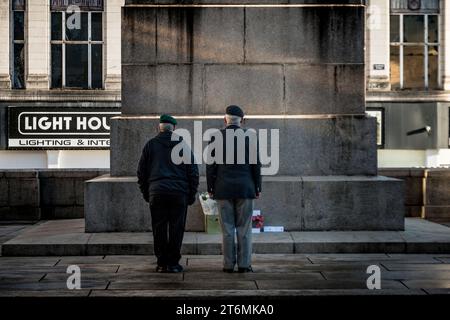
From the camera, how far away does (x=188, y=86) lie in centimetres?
1255

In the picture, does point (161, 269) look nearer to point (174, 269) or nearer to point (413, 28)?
point (174, 269)

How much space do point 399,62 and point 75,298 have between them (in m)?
25.5

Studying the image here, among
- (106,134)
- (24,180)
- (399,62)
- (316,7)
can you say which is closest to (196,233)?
(316,7)

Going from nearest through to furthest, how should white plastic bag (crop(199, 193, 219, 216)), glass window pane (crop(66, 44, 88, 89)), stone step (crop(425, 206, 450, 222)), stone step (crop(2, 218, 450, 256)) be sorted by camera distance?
1. stone step (crop(2, 218, 450, 256))
2. white plastic bag (crop(199, 193, 219, 216))
3. stone step (crop(425, 206, 450, 222))
4. glass window pane (crop(66, 44, 88, 89))

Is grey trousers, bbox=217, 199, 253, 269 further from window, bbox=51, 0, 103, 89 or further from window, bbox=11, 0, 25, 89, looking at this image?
window, bbox=11, 0, 25, 89

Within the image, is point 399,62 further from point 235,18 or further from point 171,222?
point 171,222

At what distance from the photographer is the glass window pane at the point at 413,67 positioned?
30.7m

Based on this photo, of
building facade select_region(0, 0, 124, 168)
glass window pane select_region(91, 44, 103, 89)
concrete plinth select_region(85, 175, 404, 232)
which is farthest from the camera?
glass window pane select_region(91, 44, 103, 89)

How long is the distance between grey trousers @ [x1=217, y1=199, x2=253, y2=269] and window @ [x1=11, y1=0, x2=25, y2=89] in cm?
2283

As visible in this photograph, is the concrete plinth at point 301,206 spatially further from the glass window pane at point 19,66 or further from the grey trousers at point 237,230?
the glass window pane at point 19,66

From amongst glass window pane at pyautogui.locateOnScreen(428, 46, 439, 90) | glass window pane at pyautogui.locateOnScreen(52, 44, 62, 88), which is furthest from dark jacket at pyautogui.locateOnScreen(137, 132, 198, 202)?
glass window pane at pyautogui.locateOnScreen(428, 46, 439, 90)

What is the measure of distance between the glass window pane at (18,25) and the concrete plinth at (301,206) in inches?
790

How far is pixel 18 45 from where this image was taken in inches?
1194

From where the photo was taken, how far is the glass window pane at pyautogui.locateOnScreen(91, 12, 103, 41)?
30297 millimetres
